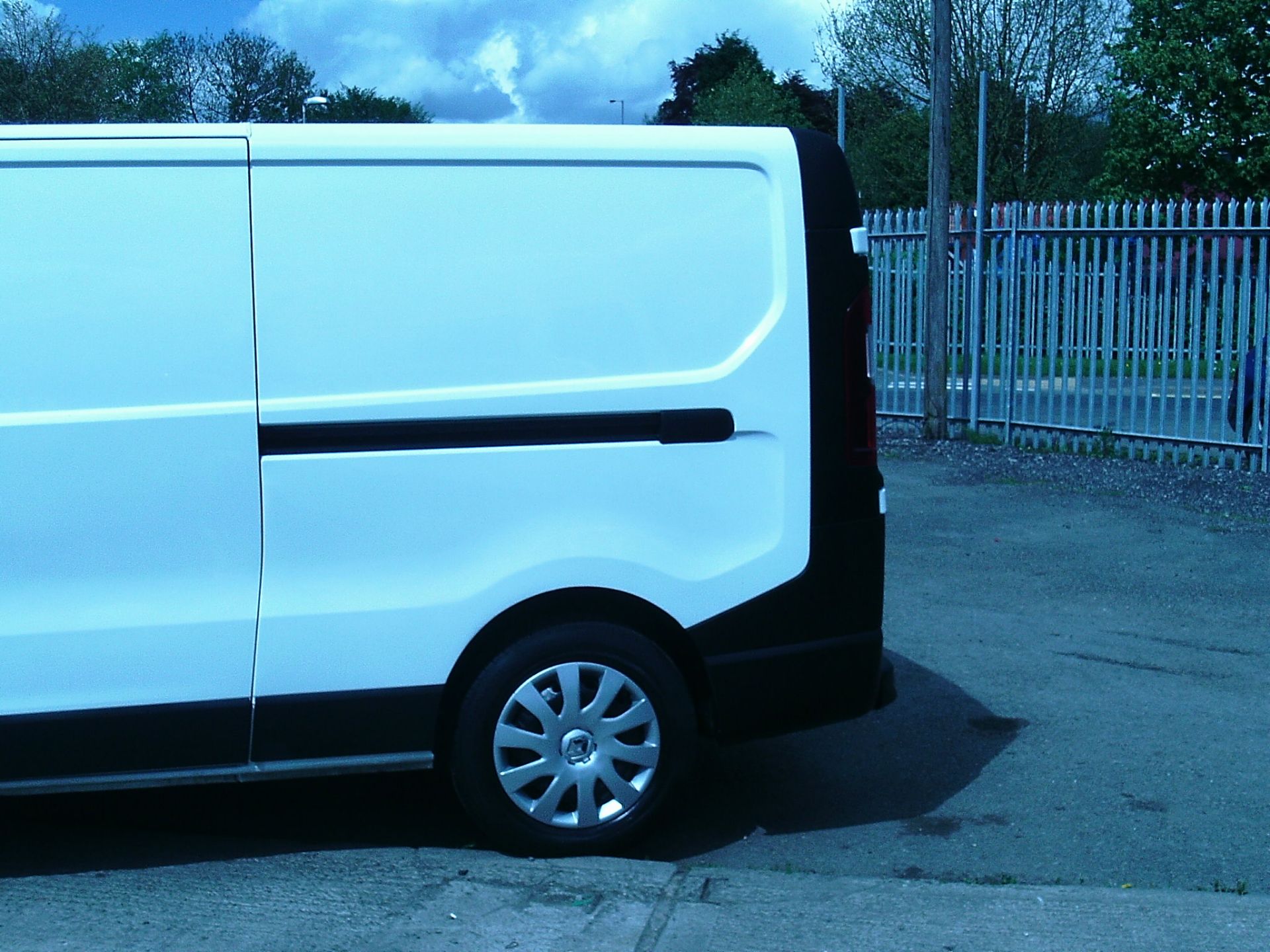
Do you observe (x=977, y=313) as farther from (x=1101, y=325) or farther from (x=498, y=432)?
(x=498, y=432)

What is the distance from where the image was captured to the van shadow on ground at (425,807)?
14.8ft

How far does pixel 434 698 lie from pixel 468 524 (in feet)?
1.66

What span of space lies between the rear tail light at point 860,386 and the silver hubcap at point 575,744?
983 mm

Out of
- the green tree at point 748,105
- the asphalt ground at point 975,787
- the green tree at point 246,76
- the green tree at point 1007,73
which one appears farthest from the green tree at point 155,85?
the asphalt ground at point 975,787

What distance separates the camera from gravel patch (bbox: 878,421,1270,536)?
35.2 ft

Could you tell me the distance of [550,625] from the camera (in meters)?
4.23

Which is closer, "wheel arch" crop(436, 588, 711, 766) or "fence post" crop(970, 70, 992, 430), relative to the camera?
"wheel arch" crop(436, 588, 711, 766)

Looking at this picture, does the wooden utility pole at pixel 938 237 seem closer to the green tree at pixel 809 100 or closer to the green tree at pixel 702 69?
the green tree at pixel 809 100

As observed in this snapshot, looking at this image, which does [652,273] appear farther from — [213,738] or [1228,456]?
[1228,456]

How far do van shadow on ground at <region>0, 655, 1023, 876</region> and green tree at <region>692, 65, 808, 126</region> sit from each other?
41.0 m

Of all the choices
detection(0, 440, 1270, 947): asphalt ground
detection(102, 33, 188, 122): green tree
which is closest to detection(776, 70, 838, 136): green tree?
detection(102, 33, 188, 122): green tree

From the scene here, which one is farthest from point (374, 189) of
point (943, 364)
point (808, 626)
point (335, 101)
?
point (335, 101)

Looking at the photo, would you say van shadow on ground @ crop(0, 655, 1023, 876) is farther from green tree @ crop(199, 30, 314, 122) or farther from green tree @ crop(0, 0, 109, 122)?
green tree @ crop(199, 30, 314, 122)

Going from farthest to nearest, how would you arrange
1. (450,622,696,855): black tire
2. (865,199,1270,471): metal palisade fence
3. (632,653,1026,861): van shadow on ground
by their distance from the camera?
(865,199,1270,471): metal palisade fence, (632,653,1026,861): van shadow on ground, (450,622,696,855): black tire
